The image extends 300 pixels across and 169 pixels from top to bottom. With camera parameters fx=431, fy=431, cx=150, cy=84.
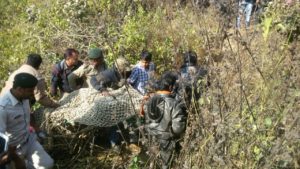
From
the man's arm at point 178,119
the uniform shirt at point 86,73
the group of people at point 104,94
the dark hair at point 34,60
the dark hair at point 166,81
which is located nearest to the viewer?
the group of people at point 104,94

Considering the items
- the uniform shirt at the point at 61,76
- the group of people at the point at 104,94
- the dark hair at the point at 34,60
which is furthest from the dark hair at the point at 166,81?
the uniform shirt at the point at 61,76

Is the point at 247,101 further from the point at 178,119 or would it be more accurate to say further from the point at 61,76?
the point at 61,76

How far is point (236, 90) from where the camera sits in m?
3.48

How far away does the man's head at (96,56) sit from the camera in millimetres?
5820

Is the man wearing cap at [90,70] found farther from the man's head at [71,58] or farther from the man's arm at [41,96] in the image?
the man's arm at [41,96]

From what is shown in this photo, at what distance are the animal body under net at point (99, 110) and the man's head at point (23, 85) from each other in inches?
43.3

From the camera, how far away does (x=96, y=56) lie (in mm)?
5871

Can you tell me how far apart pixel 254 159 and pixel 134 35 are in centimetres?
492

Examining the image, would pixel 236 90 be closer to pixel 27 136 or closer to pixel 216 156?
pixel 216 156

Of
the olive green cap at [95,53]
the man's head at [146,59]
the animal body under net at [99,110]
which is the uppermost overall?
the olive green cap at [95,53]

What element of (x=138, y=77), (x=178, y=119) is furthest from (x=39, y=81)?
(x=178, y=119)

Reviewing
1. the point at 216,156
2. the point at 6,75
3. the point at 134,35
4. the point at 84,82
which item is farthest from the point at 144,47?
the point at 216,156

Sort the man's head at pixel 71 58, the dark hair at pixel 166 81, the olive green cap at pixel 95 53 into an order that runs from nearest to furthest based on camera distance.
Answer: the dark hair at pixel 166 81, the olive green cap at pixel 95 53, the man's head at pixel 71 58

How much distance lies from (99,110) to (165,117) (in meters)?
0.93
